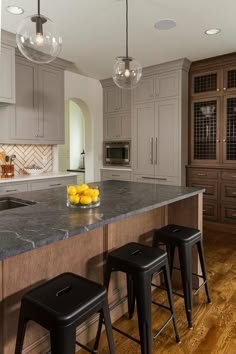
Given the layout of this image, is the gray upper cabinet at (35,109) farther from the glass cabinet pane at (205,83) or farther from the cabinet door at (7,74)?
the glass cabinet pane at (205,83)

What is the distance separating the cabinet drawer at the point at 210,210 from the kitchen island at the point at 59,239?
214 cm

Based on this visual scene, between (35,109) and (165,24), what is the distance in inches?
88.0

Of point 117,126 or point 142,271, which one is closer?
point 142,271

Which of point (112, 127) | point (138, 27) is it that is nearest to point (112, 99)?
point (112, 127)

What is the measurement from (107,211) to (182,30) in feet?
9.12

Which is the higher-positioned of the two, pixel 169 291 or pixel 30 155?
pixel 30 155

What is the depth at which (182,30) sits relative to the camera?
3.45 metres

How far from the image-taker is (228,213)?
4367 millimetres

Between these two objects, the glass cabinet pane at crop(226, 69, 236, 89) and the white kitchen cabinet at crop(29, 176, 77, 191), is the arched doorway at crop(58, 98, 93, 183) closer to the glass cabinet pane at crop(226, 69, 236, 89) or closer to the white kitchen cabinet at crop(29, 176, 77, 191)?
the white kitchen cabinet at crop(29, 176, 77, 191)

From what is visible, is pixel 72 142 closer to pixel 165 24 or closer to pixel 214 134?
pixel 214 134

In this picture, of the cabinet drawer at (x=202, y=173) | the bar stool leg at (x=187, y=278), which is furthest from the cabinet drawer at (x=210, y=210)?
the bar stool leg at (x=187, y=278)

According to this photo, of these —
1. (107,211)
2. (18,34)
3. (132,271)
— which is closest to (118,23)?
(18,34)

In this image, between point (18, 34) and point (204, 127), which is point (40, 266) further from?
point (204, 127)

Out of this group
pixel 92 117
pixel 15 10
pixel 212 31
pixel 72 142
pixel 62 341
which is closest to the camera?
pixel 62 341
